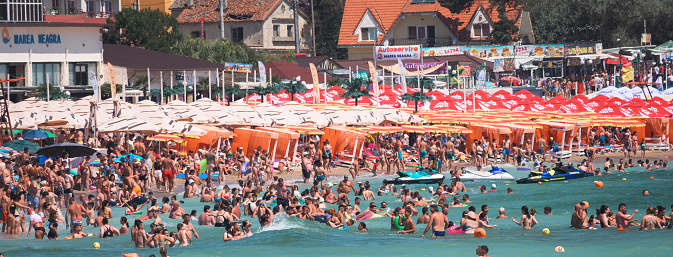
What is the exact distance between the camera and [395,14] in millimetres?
77812

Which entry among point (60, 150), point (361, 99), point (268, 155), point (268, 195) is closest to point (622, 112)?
point (361, 99)

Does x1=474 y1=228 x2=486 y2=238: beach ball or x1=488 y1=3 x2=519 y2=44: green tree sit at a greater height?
x1=488 y1=3 x2=519 y2=44: green tree

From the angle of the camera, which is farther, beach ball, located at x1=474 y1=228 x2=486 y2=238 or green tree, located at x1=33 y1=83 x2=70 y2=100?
green tree, located at x1=33 y1=83 x2=70 y2=100

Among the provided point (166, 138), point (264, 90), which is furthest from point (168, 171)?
point (264, 90)

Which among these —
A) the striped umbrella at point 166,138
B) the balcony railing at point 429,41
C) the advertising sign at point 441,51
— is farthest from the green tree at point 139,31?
the striped umbrella at point 166,138

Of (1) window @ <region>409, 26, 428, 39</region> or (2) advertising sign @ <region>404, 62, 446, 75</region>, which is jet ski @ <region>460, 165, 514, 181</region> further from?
(1) window @ <region>409, 26, 428, 39</region>

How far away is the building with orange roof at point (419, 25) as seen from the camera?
245 feet

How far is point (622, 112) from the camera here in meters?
49.0

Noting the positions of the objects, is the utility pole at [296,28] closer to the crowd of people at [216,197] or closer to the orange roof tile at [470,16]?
the orange roof tile at [470,16]

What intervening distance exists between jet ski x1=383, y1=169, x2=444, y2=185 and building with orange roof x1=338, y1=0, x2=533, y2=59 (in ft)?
132

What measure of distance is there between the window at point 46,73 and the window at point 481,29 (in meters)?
37.5

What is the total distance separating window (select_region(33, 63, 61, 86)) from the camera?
159ft

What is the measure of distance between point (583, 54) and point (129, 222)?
1915 inches

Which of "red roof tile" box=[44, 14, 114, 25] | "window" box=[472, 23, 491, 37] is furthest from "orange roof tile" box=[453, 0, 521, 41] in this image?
"red roof tile" box=[44, 14, 114, 25]
